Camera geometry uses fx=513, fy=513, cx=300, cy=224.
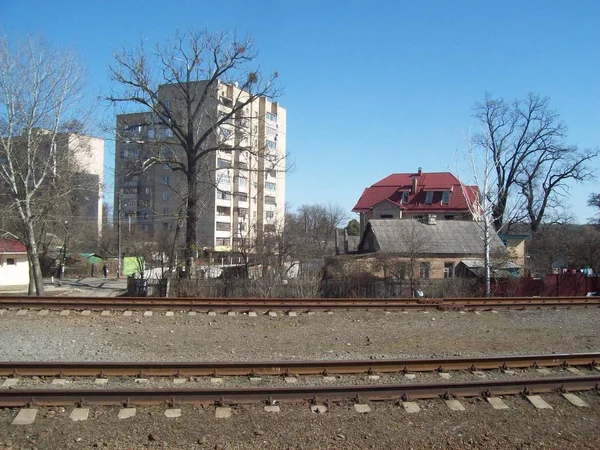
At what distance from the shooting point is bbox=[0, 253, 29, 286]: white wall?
131ft

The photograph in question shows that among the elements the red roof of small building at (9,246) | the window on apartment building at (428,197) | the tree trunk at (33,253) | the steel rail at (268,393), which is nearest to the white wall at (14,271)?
the red roof of small building at (9,246)

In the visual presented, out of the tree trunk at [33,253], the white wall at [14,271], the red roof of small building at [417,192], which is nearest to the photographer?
the tree trunk at [33,253]

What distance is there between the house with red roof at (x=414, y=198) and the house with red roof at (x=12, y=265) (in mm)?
33231

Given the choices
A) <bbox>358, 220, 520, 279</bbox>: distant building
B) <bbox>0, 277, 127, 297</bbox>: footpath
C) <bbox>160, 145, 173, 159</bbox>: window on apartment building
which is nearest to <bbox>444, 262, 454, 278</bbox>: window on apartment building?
<bbox>358, 220, 520, 279</bbox>: distant building

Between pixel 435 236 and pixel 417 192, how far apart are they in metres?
29.2

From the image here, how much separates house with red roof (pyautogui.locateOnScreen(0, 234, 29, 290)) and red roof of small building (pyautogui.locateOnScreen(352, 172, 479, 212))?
34.8 meters

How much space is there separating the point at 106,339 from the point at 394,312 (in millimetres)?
7705

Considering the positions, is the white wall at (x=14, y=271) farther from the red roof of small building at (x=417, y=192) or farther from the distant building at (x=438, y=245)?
the red roof of small building at (x=417, y=192)

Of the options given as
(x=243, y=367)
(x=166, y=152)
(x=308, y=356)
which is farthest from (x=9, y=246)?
(x=243, y=367)

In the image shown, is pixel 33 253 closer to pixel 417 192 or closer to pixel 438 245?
pixel 438 245

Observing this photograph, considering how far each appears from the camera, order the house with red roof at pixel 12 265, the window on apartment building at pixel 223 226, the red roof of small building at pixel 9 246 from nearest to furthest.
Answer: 1. the red roof of small building at pixel 9 246
2. the house with red roof at pixel 12 265
3. the window on apartment building at pixel 223 226

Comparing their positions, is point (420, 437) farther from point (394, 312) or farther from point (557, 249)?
point (557, 249)

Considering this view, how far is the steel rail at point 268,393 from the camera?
6.59 metres

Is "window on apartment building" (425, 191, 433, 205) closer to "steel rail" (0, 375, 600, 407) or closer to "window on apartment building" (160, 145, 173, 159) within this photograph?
"window on apartment building" (160, 145, 173, 159)
